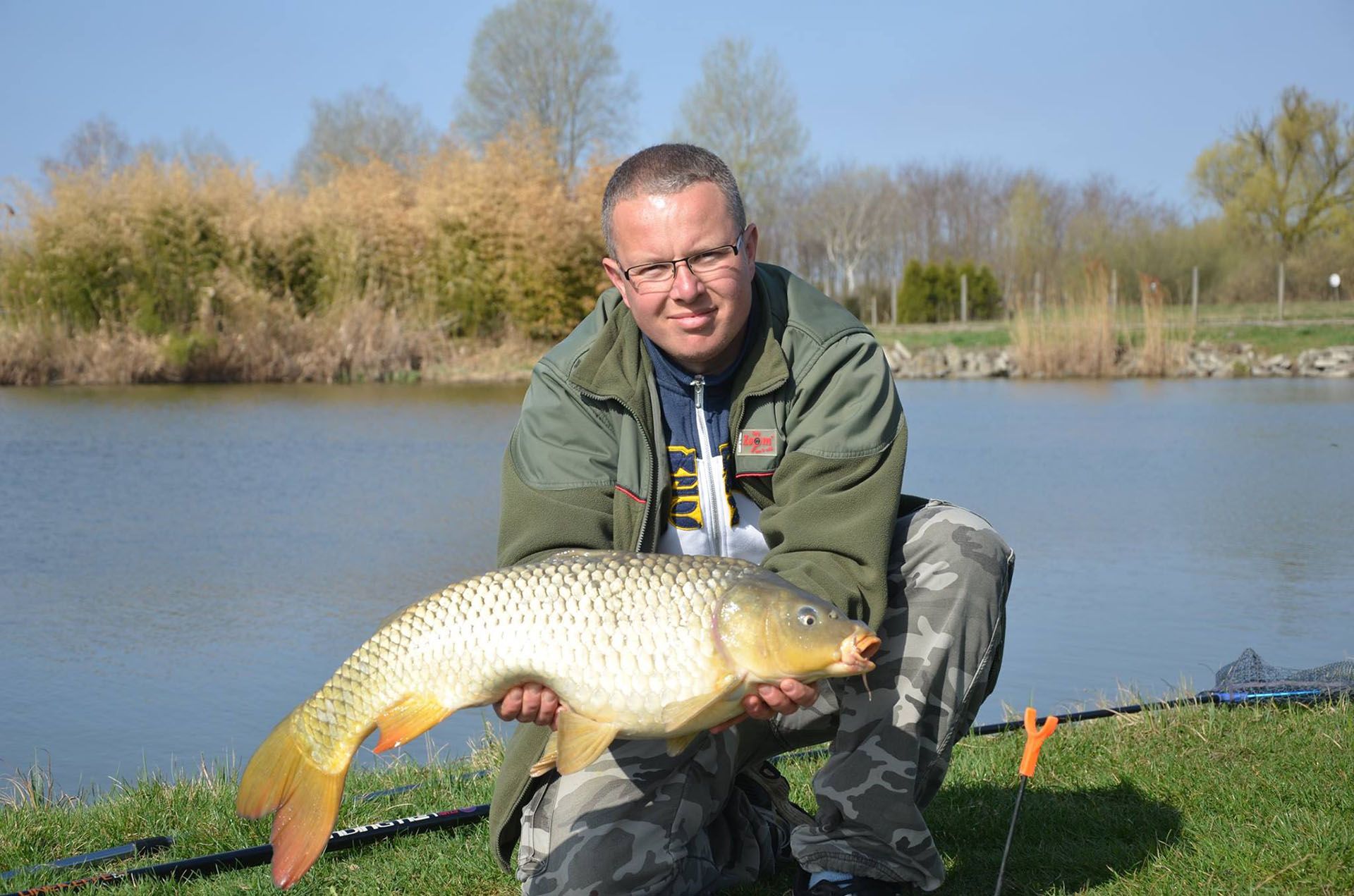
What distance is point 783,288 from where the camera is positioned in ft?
8.07

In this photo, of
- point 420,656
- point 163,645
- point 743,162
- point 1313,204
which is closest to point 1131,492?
point 163,645

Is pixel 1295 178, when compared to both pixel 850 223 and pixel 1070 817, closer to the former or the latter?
pixel 850 223

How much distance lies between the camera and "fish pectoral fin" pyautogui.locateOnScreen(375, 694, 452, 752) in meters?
1.92

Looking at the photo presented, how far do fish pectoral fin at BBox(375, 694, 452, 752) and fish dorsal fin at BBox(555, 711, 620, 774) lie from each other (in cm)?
18

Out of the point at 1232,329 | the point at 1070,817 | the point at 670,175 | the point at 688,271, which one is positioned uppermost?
the point at 670,175

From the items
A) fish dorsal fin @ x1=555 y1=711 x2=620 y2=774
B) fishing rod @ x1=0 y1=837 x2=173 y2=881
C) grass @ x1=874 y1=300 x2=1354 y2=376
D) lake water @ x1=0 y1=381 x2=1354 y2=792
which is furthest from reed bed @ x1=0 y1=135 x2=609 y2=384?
fish dorsal fin @ x1=555 y1=711 x2=620 y2=774

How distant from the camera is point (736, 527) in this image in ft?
7.97

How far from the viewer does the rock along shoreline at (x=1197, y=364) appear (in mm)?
17625

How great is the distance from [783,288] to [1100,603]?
9.43ft

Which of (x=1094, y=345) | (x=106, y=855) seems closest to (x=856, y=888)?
(x=106, y=855)

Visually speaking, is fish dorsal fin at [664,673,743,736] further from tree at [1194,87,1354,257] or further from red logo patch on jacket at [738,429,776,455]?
tree at [1194,87,1354,257]

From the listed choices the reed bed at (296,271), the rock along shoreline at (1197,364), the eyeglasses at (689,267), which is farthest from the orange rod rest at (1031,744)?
the rock along shoreline at (1197,364)

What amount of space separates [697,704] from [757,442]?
63 centimetres

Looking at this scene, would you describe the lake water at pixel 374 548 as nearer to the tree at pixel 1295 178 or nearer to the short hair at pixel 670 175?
the short hair at pixel 670 175
